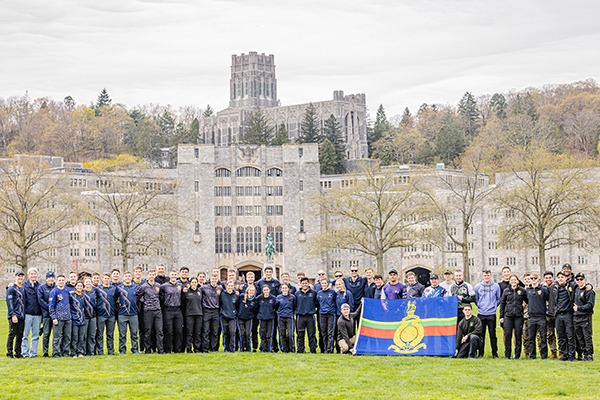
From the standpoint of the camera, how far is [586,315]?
1798 centimetres

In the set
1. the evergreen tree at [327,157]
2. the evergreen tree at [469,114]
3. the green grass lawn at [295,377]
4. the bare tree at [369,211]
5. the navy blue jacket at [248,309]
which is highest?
the evergreen tree at [469,114]

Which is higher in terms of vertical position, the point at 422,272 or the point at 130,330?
the point at 130,330

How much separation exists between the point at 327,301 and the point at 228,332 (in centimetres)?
278

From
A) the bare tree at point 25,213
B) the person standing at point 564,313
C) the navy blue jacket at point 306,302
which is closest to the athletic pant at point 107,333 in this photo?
the navy blue jacket at point 306,302

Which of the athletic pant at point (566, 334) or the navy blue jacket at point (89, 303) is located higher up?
the navy blue jacket at point (89, 303)

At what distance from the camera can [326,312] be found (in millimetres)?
20000

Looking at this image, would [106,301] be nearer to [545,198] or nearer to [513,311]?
[513,311]

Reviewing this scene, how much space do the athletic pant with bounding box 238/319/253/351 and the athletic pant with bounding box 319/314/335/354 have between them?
6.38 feet

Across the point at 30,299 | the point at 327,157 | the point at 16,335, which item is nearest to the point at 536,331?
the point at 30,299

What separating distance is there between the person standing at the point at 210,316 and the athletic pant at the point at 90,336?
2.78m

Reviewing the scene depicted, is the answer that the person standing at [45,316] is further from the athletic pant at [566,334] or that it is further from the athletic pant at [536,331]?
the athletic pant at [566,334]

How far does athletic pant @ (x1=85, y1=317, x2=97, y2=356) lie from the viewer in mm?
19255

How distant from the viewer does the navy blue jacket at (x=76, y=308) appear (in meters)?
19.0

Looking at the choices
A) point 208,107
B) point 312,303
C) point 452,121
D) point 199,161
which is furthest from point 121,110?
point 312,303
